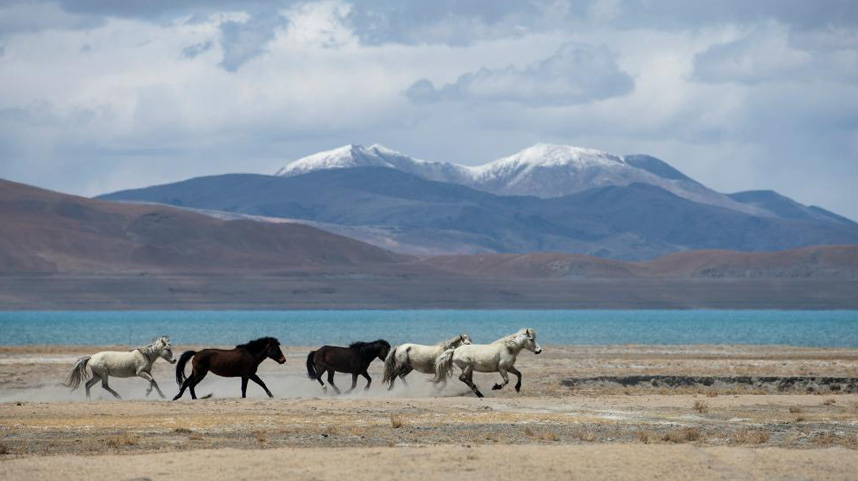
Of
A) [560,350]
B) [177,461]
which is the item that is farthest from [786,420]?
[560,350]

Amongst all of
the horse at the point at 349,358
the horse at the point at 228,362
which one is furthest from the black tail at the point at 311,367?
the horse at the point at 228,362

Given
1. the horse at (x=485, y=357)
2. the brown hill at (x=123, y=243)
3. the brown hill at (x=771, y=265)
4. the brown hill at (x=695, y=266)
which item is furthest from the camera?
the brown hill at (x=695, y=266)

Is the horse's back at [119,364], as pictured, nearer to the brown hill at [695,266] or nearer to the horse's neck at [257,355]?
the horse's neck at [257,355]

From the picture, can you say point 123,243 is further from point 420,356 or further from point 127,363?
point 420,356

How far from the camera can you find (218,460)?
50.9 ft

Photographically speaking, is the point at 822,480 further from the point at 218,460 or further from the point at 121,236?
the point at 121,236

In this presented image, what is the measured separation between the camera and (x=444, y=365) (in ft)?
82.2

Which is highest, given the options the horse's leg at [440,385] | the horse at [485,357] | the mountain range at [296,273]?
the mountain range at [296,273]

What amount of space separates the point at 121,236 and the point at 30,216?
468 inches

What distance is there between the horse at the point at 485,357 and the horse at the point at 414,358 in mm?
836

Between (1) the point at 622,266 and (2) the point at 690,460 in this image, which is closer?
(2) the point at 690,460

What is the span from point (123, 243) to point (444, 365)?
6107 inches

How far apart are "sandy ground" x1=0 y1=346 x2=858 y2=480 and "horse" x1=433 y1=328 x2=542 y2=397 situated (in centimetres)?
49

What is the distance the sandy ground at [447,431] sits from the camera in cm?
1524
